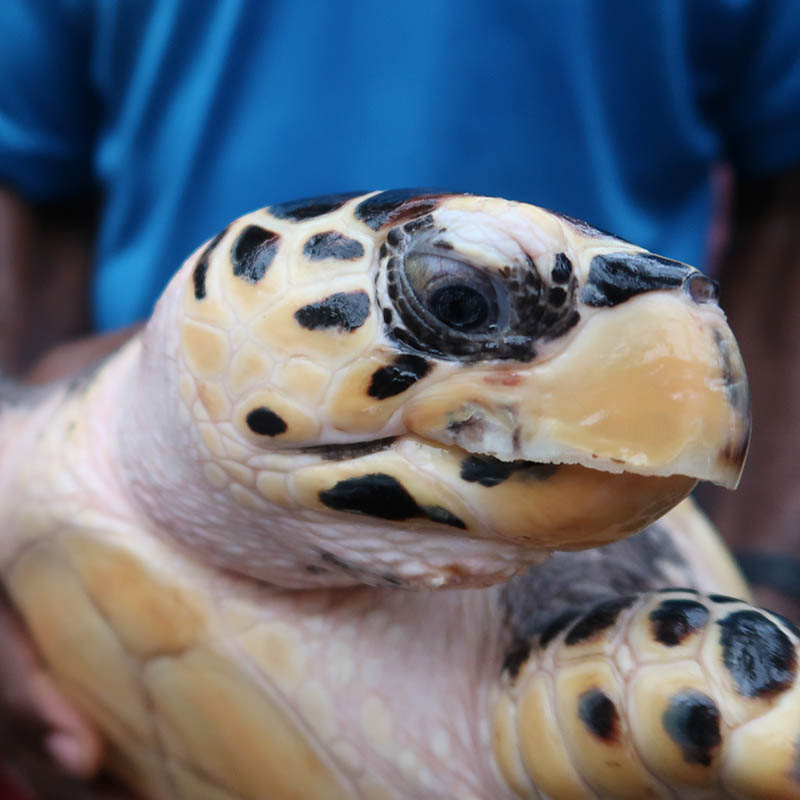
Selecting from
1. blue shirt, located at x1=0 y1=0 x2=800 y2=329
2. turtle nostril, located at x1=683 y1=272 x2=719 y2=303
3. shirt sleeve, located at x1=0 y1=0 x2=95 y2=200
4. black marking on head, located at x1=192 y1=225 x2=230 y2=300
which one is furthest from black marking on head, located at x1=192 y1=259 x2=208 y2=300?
shirt sleeve, located at x1=0 y1=0 x2=95 y2=200

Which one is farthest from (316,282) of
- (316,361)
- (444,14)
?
(444,14)

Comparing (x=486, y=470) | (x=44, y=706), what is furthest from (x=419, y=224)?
(x=44, y=706)

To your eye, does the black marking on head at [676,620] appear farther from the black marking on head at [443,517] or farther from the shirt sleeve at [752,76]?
the shirt sleeve at [752,76]

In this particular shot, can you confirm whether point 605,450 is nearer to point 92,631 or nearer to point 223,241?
point 223,241

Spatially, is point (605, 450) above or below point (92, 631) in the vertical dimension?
above

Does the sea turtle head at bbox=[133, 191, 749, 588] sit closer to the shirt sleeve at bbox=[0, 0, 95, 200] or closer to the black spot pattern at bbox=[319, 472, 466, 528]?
the black spot pattern at bbox=[319, 472, 466, 528]

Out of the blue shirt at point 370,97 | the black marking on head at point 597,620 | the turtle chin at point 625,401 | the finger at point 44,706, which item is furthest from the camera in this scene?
the blue shirt at point 370,97

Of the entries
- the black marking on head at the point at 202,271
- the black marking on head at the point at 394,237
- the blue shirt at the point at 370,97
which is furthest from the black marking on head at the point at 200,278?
the blue shirt at the point at 370,97
